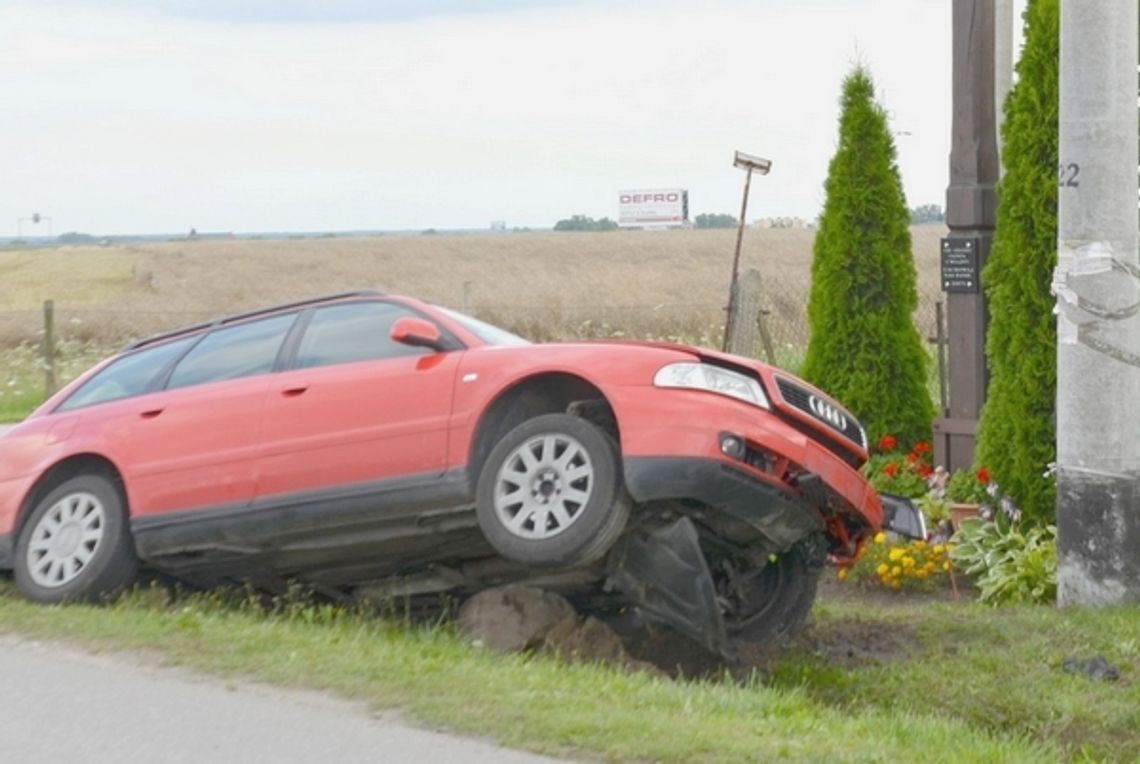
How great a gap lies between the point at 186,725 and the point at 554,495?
7.24 feet

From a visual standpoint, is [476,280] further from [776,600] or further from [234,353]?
[776,600]

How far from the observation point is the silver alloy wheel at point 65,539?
33.2ft

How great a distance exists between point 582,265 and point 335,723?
50.6 metres

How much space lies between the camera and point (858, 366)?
14.3 meters

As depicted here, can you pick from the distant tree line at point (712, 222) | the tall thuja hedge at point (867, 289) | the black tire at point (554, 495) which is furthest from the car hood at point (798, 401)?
the distant tree line at point (712, 222)

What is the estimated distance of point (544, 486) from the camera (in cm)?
870

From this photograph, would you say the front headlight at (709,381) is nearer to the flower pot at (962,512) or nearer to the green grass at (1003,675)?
the green grass at (1003,675)

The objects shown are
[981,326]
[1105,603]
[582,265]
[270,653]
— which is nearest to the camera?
[270,653]

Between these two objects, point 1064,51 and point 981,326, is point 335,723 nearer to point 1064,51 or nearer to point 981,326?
point 1064,51

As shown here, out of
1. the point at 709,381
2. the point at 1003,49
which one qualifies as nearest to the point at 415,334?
the point at 709,381

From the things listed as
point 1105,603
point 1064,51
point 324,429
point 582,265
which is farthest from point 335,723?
point 582,265

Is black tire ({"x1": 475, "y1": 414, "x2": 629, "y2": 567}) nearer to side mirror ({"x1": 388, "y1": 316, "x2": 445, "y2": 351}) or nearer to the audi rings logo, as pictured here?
side mirror ({"x1": 388, "y1": 316, "x2": 445, "y2": 351})

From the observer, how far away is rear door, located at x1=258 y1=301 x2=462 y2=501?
9141 millimetres

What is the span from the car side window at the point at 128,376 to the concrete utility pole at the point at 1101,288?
473 cm
